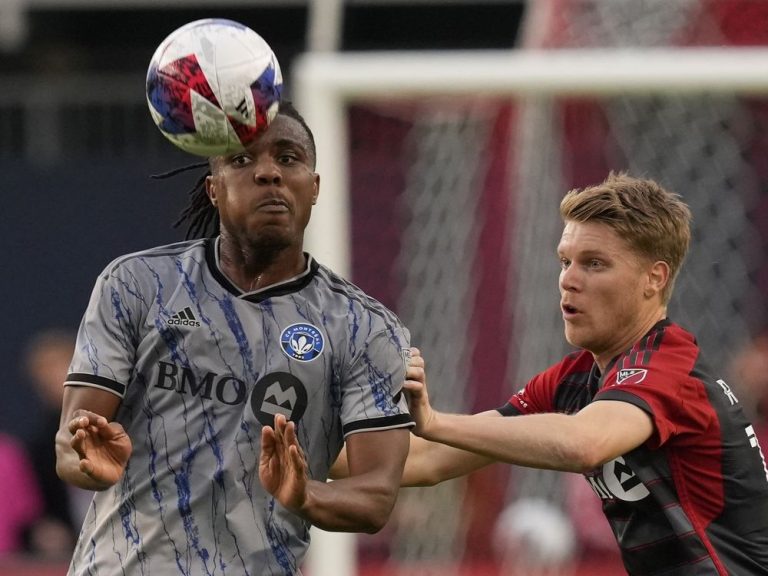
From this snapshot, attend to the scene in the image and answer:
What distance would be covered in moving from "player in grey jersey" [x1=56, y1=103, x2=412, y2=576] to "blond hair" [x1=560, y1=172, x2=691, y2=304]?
2.93 feet

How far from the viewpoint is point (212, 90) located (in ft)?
14.7

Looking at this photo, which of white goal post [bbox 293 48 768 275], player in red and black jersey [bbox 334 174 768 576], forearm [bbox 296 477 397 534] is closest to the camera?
forearm [bbox 296 477 397 534]

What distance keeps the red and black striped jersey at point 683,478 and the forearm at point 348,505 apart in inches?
34.2

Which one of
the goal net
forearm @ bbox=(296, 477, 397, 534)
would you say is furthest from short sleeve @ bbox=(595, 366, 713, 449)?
the goal net

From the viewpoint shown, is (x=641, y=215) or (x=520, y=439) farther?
(x=641, y=215)

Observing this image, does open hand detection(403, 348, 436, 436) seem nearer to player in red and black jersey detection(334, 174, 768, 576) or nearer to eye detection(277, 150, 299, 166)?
player in red and black jersey detection(334, 174, 768, 576)

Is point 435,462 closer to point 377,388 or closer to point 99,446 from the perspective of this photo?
point 377,388

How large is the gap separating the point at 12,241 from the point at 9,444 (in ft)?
8.98

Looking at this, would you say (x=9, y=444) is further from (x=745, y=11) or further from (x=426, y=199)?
(x=745, y=11)

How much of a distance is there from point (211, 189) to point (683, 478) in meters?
1.71

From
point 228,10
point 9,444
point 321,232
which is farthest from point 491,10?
point 321,232

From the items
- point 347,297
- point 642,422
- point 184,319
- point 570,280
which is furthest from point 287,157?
point 642,422

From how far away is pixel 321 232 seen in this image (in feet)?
24.0

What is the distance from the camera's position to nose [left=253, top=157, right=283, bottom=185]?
445 cm
